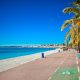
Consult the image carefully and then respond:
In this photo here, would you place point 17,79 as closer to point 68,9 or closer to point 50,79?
point 50,79

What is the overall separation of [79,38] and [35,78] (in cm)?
967

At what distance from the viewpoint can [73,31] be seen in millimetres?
28828

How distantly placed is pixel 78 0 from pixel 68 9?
9.02 ft

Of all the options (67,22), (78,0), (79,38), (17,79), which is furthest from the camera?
(67,22)


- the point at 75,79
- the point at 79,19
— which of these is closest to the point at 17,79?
the point at 75,79

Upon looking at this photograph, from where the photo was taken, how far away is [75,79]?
16.1 m

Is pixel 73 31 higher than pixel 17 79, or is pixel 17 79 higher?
pixel 73 31

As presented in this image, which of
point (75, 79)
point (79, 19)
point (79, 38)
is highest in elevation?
point (79, 19)

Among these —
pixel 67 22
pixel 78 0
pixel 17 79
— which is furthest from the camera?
pixel 67 22

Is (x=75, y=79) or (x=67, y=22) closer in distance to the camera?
(x=75, y=79)

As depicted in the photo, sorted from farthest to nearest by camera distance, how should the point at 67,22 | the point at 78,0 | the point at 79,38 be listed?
the point at 67,22
the point at 79,38
the point at 78,0

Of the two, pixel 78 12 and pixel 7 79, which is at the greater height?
pixel 78 12

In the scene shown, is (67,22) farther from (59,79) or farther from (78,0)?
(59,79)

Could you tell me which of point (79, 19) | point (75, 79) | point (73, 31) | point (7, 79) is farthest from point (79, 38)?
point (7, 79)
